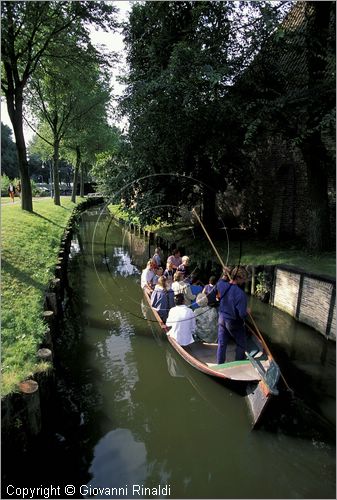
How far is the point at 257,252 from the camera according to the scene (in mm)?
15586

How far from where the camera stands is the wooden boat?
6539mm

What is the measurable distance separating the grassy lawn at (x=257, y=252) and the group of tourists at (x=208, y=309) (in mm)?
1647

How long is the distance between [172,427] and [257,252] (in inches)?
389

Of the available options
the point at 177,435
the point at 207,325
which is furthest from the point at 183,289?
the point at 177,435

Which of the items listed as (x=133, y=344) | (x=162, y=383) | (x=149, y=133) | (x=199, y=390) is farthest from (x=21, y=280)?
(x=149, y=133)

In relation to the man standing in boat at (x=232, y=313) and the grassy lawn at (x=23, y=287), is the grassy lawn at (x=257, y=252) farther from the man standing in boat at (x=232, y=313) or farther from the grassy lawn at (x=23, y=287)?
the grassy lawn at (x=23, y=287)

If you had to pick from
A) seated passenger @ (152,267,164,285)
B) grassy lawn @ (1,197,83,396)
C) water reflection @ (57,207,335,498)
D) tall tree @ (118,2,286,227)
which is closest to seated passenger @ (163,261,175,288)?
seated passenger @ (152,267,164,285)

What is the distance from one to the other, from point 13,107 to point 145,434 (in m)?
18.4

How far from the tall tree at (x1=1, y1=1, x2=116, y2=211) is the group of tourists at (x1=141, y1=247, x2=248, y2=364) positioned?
13124 millimetres

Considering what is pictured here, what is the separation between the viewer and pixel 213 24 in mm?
13109

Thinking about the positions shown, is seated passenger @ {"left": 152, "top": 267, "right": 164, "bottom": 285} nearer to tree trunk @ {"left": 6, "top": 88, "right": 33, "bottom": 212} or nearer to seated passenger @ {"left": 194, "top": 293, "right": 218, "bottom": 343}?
seated passenger @ {"left": 194, "top": 293, "right": 218, "bottom": 343}

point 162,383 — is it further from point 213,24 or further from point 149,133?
point 213,24

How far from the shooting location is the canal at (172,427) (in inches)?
224

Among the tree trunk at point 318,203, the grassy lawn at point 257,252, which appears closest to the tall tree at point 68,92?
the grassy lawn at point 257,252
